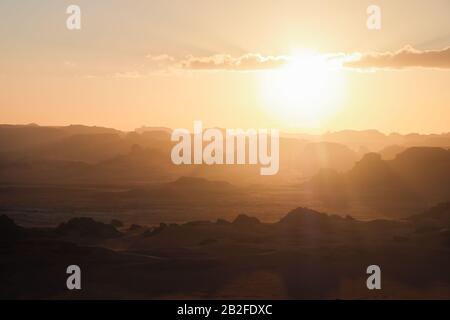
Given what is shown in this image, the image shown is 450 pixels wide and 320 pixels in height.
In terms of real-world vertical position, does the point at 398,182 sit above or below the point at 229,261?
above

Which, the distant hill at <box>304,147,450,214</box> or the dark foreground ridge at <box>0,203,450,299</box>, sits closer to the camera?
the dark foreground ridge at <box>0,203,450,299</box>

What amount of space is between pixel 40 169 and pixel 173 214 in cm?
8037

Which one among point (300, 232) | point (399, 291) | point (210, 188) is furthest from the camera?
point (210, 188)

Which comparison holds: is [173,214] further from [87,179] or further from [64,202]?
[87,179]

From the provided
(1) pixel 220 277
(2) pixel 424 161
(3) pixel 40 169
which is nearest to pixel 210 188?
(2) pixel 424 161

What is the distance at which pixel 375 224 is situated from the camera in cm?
5762

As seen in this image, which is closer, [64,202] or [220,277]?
[220,277]

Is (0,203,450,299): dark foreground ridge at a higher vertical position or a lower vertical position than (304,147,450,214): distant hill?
lower

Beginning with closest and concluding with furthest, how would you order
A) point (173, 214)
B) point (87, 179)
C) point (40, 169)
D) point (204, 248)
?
point (204, 248), point (173, 214), point (87, 179), point (40, 169)

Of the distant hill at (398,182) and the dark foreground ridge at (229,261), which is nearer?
the dark foreground ridge at (229,261)

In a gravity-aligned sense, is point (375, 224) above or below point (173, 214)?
below

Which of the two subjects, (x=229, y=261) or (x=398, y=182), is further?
(x=398, y=182)

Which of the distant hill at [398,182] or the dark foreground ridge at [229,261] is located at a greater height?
the distant hill at [398,182]

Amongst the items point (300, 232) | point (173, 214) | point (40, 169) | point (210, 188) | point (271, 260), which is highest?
point (40, 169)
